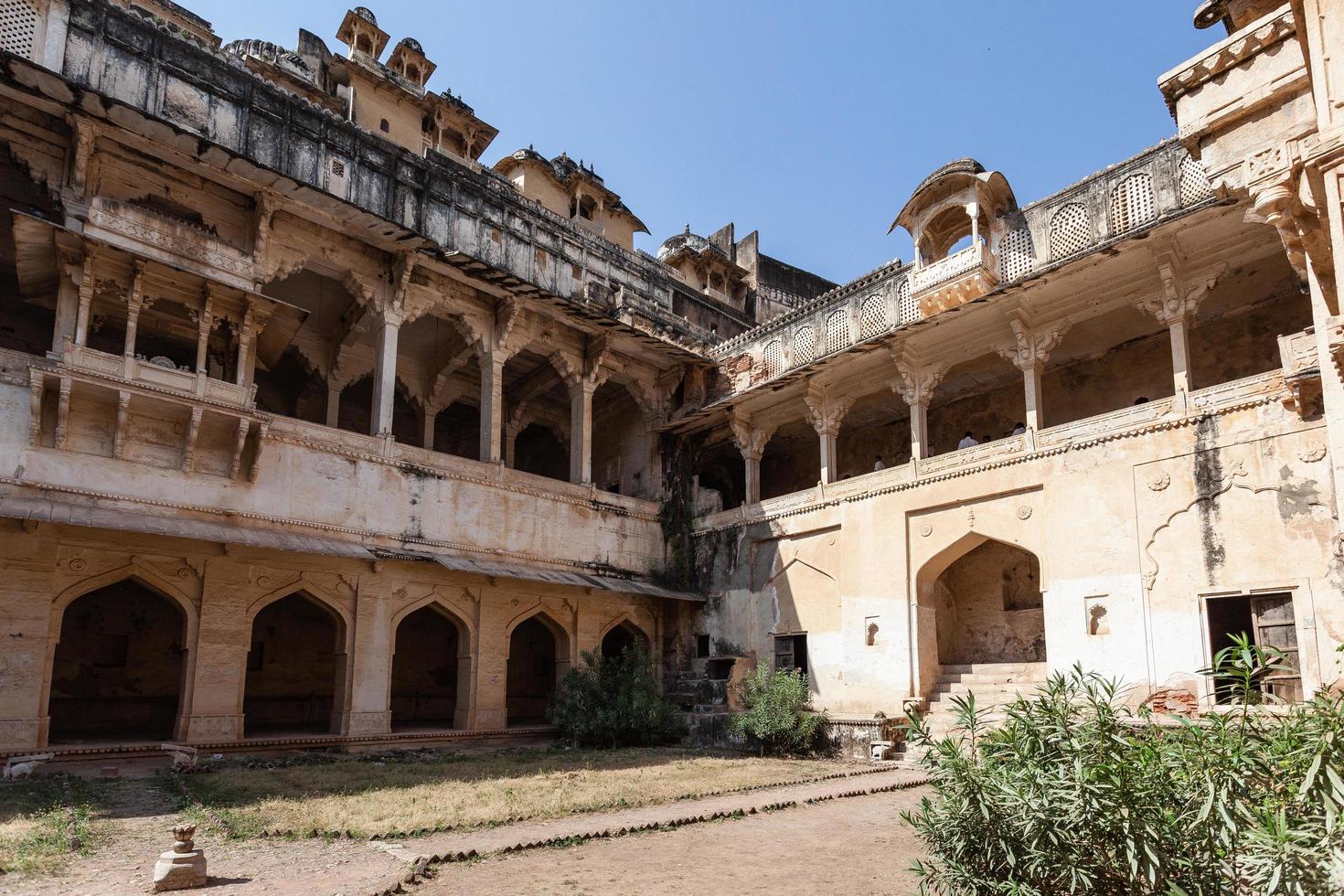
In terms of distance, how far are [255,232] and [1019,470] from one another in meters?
12.3

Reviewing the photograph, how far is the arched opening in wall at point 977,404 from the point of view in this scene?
17.6 m

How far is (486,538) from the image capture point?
627 inches

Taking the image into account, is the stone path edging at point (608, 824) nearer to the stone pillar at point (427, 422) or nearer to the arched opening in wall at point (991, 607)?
the arched opening in wall at point (991, 607)

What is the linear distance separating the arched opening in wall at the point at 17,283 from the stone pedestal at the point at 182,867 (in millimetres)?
9606

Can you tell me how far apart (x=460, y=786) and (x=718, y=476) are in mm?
13917

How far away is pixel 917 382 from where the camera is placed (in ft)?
52.5

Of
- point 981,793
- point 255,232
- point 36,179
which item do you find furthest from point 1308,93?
point 36,179

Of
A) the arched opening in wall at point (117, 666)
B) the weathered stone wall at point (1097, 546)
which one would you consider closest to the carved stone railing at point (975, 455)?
the weathered stone wall at point (1097, 546)

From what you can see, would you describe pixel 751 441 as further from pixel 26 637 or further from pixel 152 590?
pixel 26 637

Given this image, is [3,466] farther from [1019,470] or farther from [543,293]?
[1019,470]

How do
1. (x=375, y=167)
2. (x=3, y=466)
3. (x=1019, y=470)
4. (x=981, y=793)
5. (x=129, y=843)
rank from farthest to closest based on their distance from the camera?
(x=375, y=167) → (x=1019, y=470) → (x=3, y=466) → (x=129, y=843) → (x=981, y=793)

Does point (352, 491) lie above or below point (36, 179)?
below

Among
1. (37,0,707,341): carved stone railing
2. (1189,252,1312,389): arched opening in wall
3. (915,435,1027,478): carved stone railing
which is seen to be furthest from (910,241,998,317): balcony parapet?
(37,0,707,341): carved stone railing

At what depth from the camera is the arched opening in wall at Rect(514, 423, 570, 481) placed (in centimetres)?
2352
